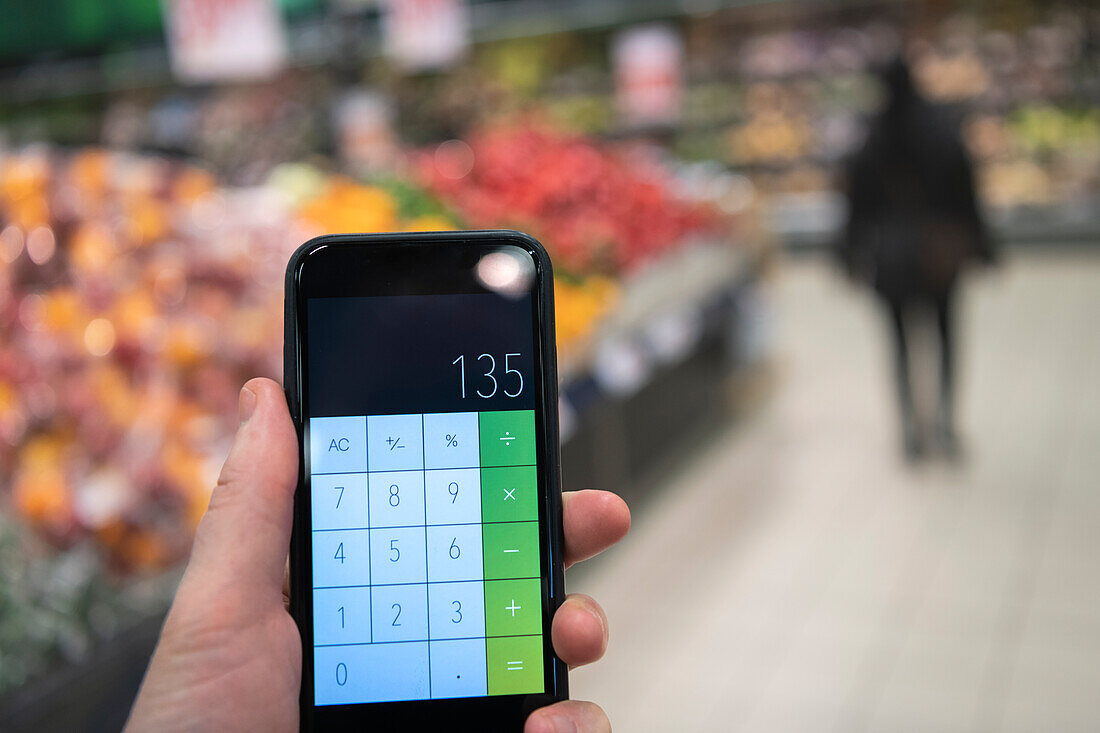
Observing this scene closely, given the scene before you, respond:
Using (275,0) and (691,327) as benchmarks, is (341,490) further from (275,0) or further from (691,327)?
(275,0)

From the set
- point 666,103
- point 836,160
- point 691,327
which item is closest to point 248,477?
point 691,327

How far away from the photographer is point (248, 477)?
58 centimetres

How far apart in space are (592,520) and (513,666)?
0.12 meters

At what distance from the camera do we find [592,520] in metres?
0.64

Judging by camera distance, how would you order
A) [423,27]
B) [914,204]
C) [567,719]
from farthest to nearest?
[423,27], [914,204], [567,719]

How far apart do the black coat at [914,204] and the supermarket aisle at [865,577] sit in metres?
0.70

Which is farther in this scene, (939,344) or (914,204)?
(939,344)

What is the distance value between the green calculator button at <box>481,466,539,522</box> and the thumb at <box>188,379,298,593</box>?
13 centimetres

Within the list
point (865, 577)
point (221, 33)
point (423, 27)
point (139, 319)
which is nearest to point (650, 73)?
point (423, 27)

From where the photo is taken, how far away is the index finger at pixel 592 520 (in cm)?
64

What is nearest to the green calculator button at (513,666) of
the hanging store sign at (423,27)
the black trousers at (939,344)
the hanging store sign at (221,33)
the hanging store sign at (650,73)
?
the hanging store sign at (221,33)

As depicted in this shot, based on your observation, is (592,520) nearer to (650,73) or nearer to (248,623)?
(248,623)

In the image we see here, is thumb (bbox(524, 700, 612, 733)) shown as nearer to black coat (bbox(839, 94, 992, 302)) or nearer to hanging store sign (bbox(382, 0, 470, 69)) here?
black coat (bbox(839, 94, 992, 302))

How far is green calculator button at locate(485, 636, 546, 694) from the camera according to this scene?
0.60 metres
